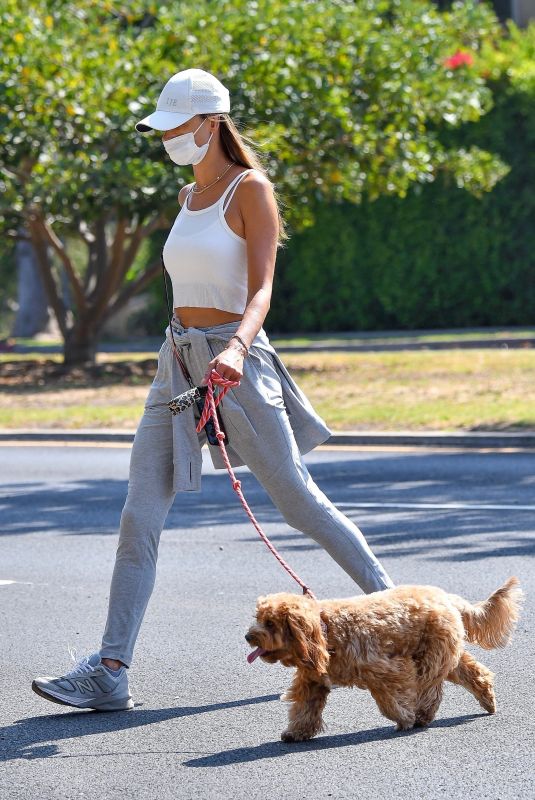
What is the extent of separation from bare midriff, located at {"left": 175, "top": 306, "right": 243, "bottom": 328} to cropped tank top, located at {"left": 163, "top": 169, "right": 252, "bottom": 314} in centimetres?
2

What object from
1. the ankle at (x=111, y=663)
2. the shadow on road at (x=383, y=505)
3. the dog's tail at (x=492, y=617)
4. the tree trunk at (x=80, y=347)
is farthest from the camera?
the tree trunk at (x=80, y=347)

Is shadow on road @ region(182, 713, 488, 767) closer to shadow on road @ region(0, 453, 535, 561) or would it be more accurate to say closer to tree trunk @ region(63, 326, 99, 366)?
shadow on road @ region(0, 453, 535, 561)

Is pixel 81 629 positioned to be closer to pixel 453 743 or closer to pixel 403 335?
pixel 453 743

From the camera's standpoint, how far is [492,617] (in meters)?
4.55

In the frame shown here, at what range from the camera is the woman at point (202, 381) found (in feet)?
15.2

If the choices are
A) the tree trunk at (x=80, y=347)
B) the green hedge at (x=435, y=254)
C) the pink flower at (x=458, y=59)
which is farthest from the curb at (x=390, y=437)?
the green hedge at (x=435, y=254)

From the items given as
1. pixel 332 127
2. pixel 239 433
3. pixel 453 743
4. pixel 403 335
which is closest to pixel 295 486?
pixel 239 433

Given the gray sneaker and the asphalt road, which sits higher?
the gray sneaker

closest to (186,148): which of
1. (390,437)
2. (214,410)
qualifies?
(214,410)

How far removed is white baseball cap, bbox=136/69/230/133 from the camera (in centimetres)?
464

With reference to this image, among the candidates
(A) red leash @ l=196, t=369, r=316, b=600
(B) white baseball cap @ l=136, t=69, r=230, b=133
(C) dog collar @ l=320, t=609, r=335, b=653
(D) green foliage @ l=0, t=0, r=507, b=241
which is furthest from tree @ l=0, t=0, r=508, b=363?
(C) dog collar @ l=320, t=609, r=335, b=653

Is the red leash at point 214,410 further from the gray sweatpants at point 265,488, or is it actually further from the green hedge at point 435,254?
the green hedge at point 435,254

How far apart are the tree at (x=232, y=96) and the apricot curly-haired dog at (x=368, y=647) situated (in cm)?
1332

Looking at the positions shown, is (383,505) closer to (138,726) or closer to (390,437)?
(390,437)
